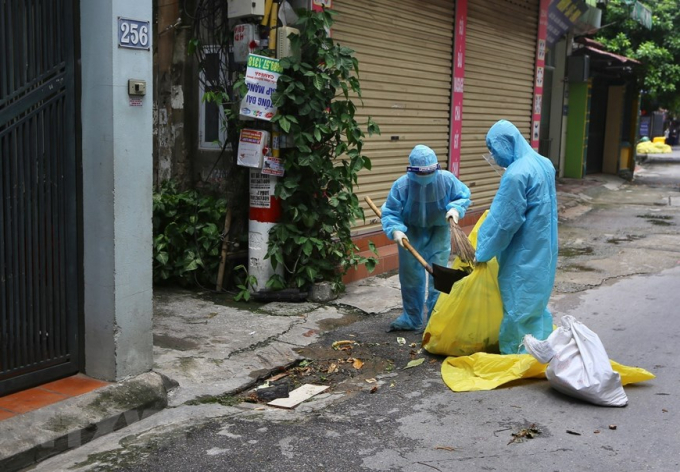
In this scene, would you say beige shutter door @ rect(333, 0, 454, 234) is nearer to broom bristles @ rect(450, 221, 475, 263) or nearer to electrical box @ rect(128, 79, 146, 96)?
broom bristles @ rect(450, 221, 475, 263)

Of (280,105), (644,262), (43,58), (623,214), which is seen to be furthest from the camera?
(623,214)

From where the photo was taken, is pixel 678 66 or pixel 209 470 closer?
pixel 209 470

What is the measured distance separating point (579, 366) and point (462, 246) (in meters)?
1.41

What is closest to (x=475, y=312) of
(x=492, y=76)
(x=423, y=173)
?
(x=423, y=173)

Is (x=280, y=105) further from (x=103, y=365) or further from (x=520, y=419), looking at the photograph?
(x=520, y=419)

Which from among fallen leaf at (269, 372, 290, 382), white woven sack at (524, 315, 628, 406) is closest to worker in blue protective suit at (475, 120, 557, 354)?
white woven sack at (524, 315, 628, 406)

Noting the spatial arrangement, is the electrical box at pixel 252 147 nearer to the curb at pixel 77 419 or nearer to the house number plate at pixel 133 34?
the house number plate at pixel 133 34

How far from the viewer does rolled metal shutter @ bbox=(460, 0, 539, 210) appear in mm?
10562

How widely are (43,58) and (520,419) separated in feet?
11.0

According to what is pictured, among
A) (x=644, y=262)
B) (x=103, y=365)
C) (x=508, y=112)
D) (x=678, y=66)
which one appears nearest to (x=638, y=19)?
(x=678, y=66)

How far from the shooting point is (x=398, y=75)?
8758 mm

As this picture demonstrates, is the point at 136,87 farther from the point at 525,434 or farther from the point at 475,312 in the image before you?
the point at 525,434

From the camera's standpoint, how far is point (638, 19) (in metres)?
18.6

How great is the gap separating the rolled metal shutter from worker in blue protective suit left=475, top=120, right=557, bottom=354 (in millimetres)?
5465
